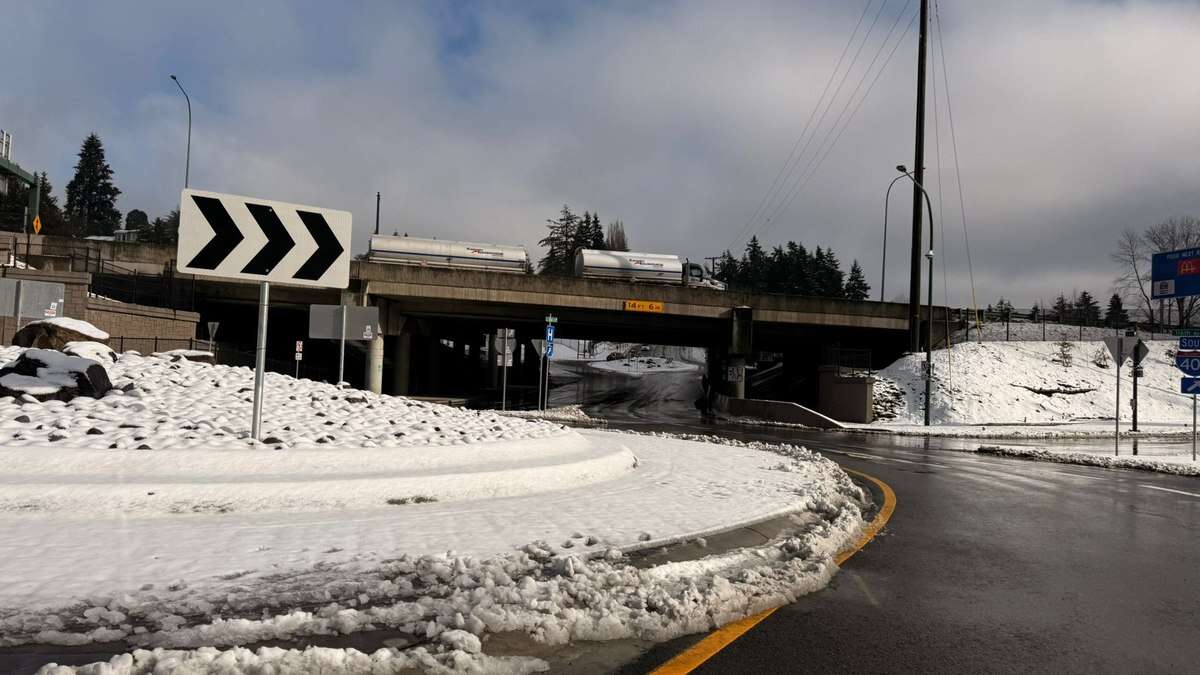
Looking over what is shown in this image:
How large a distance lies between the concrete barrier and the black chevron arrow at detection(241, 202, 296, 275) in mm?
25916

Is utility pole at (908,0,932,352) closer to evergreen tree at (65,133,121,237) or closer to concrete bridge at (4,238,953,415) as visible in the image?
concrete bridge at (4,238,953,415)

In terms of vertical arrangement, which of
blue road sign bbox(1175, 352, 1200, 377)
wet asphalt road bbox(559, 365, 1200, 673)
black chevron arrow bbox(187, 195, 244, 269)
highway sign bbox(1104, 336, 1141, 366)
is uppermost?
black chevron arrow bbox(187, 195, 244, 269)

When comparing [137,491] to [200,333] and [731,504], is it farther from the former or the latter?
[200,333]

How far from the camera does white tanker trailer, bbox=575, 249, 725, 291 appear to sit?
40.7 meters

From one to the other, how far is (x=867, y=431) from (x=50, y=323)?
26488 millimetres

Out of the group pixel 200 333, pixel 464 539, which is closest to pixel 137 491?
pixel 464 539

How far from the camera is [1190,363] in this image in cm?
1761

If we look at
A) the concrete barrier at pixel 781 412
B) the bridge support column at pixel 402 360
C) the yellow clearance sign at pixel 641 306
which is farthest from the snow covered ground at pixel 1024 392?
the bridge support column at pixel 402 360

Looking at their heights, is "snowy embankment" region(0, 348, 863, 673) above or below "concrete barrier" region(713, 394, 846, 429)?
above

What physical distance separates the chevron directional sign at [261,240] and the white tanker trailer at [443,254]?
3034 centimetres

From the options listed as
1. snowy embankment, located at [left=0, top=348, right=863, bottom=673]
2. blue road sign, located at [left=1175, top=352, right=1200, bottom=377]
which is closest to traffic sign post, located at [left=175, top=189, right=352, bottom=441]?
snowy embankment, located at [left=0, top=348, right=863, bottom=673]

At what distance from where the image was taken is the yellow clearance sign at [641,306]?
128ft

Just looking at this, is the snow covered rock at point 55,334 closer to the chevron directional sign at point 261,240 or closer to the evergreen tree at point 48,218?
the chevron directional sign at point 261,240

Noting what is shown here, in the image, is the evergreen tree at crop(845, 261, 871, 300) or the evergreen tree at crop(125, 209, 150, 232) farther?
the evergreen tree at crop(125, 209, 150, 232)
